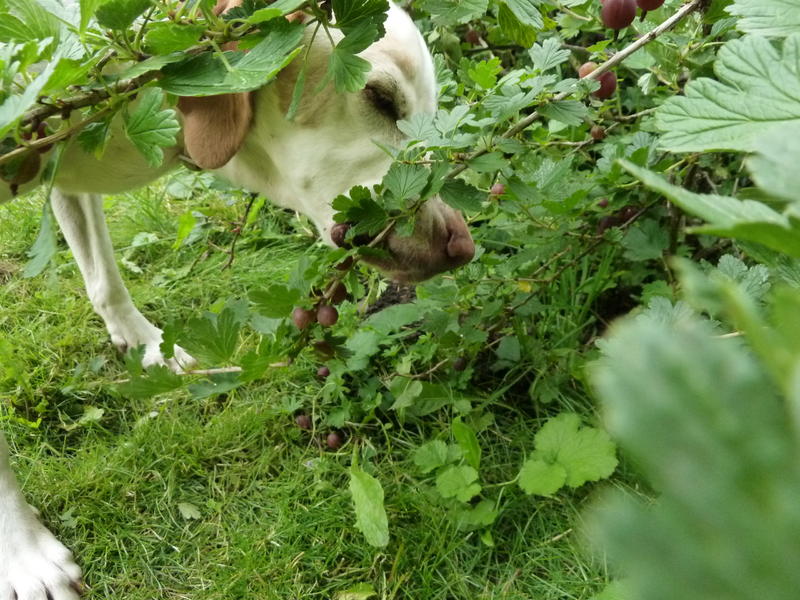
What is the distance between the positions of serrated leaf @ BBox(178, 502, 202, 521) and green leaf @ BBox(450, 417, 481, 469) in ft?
2.31

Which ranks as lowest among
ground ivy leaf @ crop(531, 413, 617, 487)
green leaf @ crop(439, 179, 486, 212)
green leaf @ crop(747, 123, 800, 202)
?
ground ivy leaf @ crop(531, 413, 617, 487)

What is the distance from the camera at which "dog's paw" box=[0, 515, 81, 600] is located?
1619mm

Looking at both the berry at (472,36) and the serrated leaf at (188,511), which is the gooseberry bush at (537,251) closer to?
the berry at (472,36)

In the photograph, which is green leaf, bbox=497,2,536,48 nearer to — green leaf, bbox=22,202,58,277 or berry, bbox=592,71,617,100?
berry, bbox=592,71,617,100

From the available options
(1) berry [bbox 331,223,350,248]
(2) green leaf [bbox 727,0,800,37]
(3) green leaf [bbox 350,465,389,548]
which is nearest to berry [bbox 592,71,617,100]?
(1) berry [bbox 331,223,350,248]

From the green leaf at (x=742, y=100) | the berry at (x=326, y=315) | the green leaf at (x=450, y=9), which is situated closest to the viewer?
the green leaf at (x=742, y=100)

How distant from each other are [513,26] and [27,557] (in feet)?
5.10

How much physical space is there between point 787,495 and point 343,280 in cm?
128

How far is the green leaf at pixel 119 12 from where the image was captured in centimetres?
77

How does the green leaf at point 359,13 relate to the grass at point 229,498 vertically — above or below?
above

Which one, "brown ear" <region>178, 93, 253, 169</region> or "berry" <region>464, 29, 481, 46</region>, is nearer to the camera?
"brown ear" <region>178, 93, 253, 169</region>

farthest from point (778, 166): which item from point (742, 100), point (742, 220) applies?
point (742, 100)

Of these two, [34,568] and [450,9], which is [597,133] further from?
[34,568]

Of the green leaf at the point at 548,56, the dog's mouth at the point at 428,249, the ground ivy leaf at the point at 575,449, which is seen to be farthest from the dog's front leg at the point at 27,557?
the green leaf at the point at 548,56
